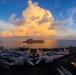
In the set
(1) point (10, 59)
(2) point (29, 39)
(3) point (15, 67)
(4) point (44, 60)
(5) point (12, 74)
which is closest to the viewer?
(5) point (12, 74)

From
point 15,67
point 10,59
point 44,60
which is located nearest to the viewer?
point 15,67

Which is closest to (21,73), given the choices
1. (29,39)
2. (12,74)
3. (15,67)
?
(12,74)

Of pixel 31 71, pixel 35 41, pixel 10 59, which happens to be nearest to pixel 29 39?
pixel 35 41

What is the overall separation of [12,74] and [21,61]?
624cm

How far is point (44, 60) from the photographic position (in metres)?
38.1

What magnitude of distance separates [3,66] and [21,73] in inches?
266

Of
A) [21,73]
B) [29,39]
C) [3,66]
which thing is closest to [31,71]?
[21,73]

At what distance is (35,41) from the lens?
554 feet

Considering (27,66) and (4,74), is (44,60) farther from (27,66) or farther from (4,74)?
(4,74)

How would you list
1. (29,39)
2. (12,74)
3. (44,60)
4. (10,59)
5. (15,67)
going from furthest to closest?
1. (29,39)
2. (10,59)
3. (44,60)
4. (15,67)
5. (12,74)

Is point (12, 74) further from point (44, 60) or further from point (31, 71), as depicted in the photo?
point (44, 60)

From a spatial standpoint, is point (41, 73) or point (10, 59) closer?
point (41, 73)

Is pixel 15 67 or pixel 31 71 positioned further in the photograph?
pixel 15 67

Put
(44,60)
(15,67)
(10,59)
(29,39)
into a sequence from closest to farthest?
1. (15,67)
2. (44,60)
3. (10,59)
4. (29,39)
